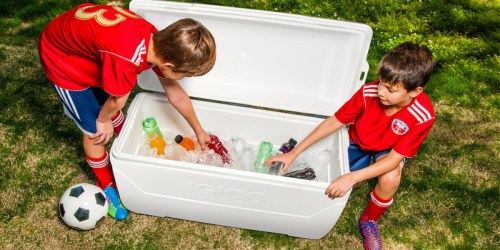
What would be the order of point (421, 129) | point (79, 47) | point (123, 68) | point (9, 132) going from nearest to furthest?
point (123, 68)
point (79, 47)
point (421, 129)
point (9, 132)

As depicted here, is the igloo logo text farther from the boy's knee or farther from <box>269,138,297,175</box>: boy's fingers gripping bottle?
the boy's knee

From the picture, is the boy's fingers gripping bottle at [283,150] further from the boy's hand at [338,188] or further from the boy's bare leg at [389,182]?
the boy's bare leg at [389,182]

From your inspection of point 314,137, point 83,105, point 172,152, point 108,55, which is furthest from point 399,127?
point 83,105

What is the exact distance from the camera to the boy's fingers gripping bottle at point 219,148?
2.53 m

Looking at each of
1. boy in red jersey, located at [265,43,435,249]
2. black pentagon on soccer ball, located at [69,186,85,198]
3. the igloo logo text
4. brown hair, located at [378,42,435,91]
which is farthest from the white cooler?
brown hair, located at [378,42,435,91]

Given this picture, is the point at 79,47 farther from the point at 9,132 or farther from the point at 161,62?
the point at 9,132

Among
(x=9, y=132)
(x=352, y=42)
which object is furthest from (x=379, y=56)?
(x=9, y=132)

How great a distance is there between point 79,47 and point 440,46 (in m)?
2.93

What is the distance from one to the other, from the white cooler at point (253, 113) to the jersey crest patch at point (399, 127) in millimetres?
268

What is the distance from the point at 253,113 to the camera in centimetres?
258

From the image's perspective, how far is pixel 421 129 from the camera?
206 centimetres

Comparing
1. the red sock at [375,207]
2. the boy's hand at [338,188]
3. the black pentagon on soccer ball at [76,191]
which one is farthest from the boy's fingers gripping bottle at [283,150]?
the black pentagon on soccer ball at [76,191]

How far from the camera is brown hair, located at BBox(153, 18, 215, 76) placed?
1.75 meters

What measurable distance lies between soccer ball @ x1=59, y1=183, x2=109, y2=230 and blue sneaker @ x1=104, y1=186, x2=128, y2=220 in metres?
0.15
